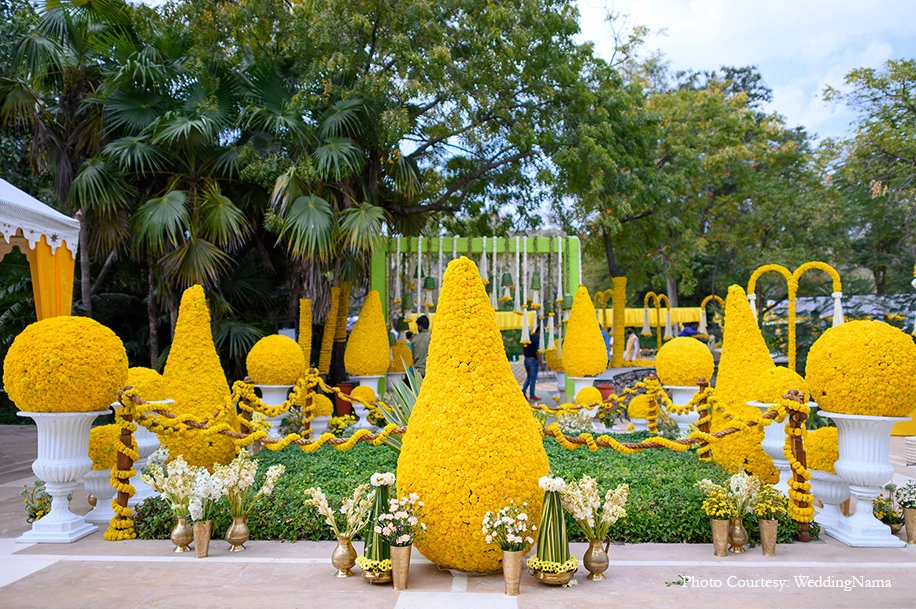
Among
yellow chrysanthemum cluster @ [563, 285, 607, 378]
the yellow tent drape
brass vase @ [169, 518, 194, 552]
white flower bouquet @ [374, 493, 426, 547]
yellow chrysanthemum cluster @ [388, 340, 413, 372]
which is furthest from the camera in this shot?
yellow chrysanthemum cluster @ [388, 340, 413, 372]

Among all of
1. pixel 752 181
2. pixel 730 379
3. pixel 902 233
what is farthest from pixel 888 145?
pixel 730 379

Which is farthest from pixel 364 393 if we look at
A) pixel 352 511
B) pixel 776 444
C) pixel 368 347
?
pixel 776 444

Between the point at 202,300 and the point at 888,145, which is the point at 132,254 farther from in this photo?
the point at 888,145

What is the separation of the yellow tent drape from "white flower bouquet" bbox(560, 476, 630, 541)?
6.08 meters

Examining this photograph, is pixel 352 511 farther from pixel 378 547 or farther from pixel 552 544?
pixel 552 544

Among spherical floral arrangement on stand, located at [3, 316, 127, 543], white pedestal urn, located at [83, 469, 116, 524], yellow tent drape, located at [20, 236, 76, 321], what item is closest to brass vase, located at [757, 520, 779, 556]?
spherical floral arrangement on stand, located at [3, 316, 127, 543]

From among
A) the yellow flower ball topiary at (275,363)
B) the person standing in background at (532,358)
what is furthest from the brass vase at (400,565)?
the person standing in background at (532,358)

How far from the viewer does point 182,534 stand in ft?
15.6

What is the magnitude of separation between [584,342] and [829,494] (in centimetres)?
460

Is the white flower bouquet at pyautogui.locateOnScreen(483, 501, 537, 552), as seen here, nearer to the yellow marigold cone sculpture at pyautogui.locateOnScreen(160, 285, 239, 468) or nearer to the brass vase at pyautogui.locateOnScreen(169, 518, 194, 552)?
the brass vase at pyautogui.locateOnScreen(169, 518, 194, 552)

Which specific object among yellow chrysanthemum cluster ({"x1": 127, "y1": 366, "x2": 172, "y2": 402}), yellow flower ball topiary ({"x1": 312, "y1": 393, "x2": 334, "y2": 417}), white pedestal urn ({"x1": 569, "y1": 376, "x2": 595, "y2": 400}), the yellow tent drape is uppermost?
the yellow tent drape

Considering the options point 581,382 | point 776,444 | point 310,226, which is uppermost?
point 310,226

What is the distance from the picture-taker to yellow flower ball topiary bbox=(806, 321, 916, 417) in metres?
4.80

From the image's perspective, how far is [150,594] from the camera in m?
3.95
